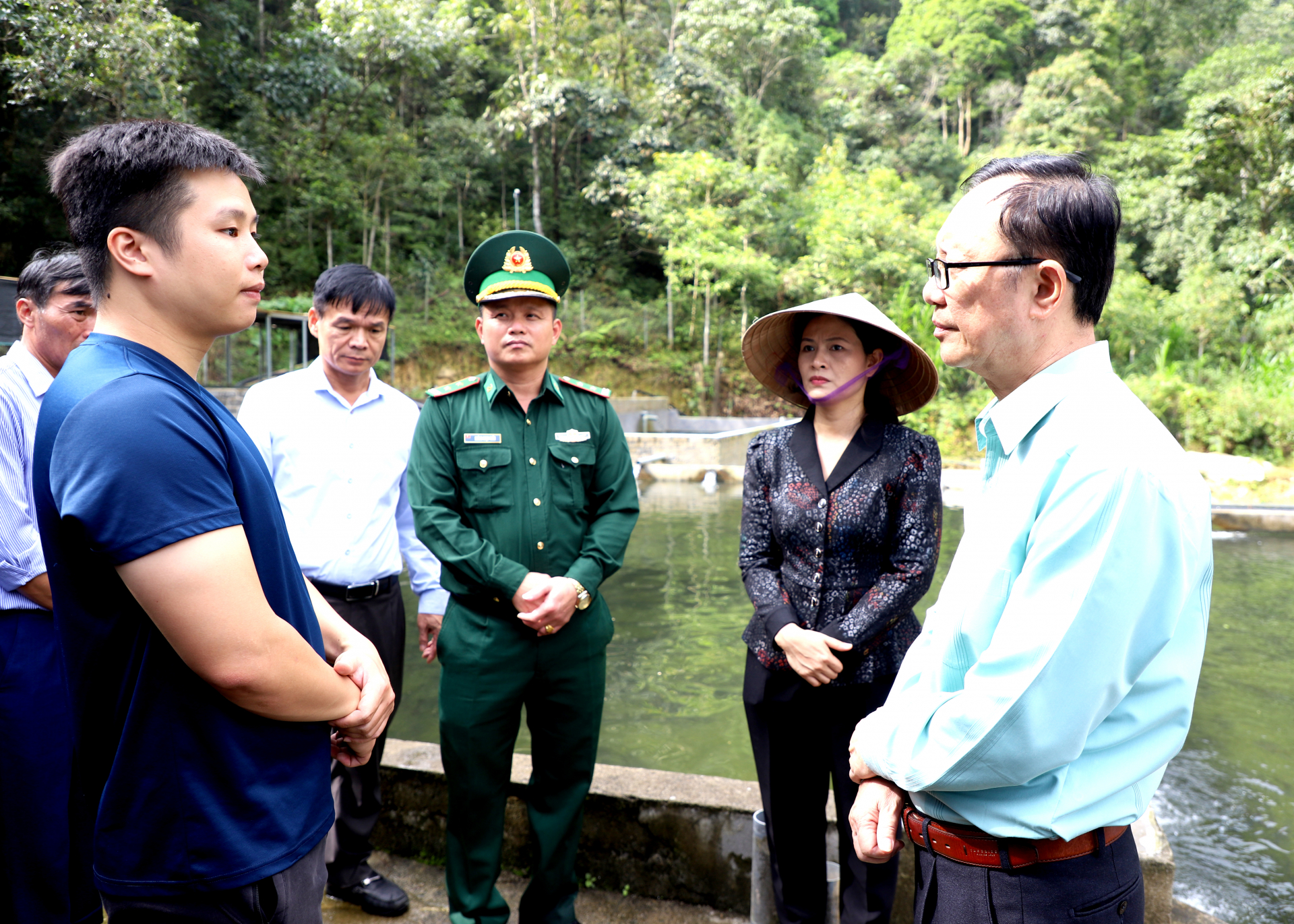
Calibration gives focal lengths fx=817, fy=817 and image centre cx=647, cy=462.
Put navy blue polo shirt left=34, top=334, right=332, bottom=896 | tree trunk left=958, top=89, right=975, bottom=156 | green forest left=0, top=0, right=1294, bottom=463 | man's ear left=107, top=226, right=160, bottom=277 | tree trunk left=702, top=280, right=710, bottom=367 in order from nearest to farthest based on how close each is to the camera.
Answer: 1. navy blue polo shirt left=34, top=334, right=332, bottom=896
2. man's ear left=107, top=226, right=160, bottom=277
3. green forest left=0, top=0, right=1294, bottom=463
4. tree trunk left=702, top=280, right=710, bottom=367
5. tree trunk left=958, top=89, right=975, bottom=156

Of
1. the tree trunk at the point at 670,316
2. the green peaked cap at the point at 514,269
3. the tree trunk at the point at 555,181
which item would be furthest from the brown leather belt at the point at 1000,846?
the tree trunk at the point at 555,181

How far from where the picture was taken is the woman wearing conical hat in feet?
7.04

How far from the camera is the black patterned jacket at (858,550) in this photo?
216cm

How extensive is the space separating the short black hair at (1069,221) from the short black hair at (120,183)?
1.27 meters

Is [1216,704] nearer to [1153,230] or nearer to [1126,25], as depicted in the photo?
[1153,230]

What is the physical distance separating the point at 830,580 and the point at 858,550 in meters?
0.11

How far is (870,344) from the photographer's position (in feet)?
7.80

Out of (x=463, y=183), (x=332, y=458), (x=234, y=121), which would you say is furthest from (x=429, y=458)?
(x=463, y=183)

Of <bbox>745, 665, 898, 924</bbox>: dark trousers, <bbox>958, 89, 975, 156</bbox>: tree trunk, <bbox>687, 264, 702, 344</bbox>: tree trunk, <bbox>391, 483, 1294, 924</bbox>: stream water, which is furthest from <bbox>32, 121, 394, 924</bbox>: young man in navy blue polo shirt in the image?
<bbox>958, 89, 975, 156</bbox>: tree trunk

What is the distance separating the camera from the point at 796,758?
2211mm

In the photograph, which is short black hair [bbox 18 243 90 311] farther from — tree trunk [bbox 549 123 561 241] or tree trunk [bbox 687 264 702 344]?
tree trunk [bbox 549 123 561 241]

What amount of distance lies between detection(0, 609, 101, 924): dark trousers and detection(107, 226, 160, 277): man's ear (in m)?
1.14

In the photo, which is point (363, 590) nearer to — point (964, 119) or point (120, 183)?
point (120, 183)

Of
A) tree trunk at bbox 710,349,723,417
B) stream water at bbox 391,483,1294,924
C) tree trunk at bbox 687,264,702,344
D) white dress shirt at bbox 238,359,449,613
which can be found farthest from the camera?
tree trunk at bbox 687,264,702,344
